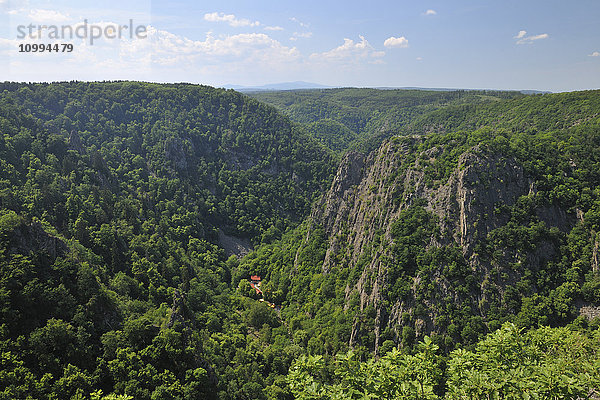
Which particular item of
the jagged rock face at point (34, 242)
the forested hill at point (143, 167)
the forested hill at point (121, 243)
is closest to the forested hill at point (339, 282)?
the jagged rock face at point (34, 242)

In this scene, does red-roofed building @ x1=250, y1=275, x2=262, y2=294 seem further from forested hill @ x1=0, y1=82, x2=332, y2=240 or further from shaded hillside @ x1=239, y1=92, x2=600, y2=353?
forested hill @ x1=0, y1=82, x2=332, y2=240

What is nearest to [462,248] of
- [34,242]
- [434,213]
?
[434,213]

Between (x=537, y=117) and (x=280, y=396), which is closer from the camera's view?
(x=280, y=396)

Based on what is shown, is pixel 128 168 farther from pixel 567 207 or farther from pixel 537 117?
pixel 537 117

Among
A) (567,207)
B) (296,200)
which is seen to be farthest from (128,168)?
(567,207)

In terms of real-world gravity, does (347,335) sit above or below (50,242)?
below

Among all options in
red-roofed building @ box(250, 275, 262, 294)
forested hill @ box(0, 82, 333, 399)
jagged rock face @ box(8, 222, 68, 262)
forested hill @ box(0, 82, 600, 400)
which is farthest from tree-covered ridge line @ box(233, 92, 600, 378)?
jagged rock face @ box(8, 222, 68, 262)

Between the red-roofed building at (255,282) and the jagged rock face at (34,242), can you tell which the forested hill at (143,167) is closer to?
the red-roofed building at (255,282)

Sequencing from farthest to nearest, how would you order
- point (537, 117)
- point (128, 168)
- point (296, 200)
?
point (296, 200), point (128, 168), point (537, 117)
